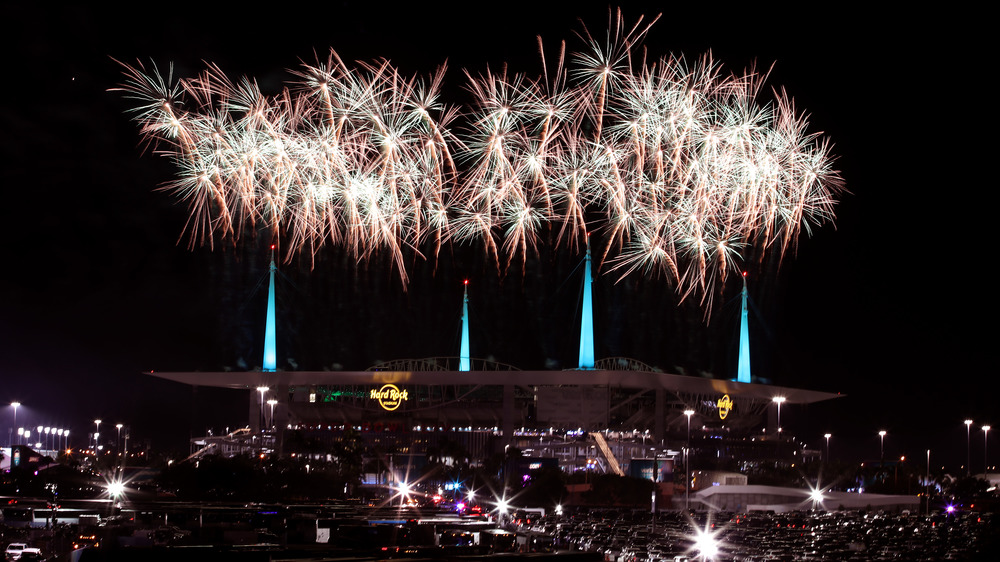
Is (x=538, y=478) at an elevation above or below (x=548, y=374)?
below

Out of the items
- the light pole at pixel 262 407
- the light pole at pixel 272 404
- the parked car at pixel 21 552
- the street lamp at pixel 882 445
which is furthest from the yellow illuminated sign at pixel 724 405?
the parked car at pixel 21 552

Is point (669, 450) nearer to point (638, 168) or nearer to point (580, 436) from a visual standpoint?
point (580, 436)

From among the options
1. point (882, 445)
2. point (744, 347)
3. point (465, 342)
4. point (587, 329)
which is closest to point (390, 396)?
point (465, 342)

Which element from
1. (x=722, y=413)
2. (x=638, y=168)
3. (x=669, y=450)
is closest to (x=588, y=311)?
(x=669, y=450)

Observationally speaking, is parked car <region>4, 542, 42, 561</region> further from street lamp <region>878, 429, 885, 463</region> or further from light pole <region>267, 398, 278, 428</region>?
street lamp <region>878, 429, 885, 463</region>

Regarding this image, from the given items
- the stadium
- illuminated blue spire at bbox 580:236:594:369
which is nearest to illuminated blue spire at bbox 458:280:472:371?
the stadium

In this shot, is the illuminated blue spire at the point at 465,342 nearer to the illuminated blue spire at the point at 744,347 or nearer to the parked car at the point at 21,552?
the illuminated blue spire at the point at 744,347
